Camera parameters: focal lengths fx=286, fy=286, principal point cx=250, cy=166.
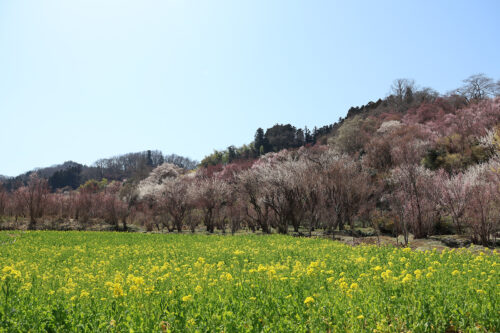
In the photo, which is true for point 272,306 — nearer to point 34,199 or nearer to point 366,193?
point 366,193

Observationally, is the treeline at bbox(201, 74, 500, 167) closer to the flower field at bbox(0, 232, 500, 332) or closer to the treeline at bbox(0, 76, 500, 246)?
the treeline at bbox(0, 76, 500, 246)

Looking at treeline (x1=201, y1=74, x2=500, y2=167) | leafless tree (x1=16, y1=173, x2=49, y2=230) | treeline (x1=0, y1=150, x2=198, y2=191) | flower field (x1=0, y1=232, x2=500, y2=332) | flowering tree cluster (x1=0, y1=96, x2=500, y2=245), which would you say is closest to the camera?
flower field (x1=0, y1=232, x2=500, y2=332)

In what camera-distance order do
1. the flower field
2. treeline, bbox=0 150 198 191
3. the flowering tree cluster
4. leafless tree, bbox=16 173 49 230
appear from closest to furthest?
the flower field < the flowering tree cluster < leafless tree, bbox=16 173 49 230 < treeline, bbox=0 150 198 191

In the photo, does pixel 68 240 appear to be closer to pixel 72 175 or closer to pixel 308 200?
pixel 308 200

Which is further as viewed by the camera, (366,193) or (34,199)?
(34,199)

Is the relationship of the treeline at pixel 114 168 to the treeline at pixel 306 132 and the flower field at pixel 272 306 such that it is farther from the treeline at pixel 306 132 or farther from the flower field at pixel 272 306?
the flower field at pixel 272 306

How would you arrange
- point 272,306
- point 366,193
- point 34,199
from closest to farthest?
point 272,306 → point 366,193 → point 34,199

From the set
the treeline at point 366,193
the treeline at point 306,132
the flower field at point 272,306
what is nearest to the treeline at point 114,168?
the treeline at point 306,132

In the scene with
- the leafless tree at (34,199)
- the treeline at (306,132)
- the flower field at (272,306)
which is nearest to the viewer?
the flower field at (272,306)

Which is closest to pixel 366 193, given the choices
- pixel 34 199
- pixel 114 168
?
pixel 34 199

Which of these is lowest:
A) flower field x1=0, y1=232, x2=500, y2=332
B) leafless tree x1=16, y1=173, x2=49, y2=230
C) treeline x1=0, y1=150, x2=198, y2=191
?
flower field x1=0, y1=232, x2=500, y2=332

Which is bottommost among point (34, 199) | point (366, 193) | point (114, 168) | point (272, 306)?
point (272, 306)

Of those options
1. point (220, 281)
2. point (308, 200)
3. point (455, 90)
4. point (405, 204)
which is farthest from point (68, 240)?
point (455, 90)

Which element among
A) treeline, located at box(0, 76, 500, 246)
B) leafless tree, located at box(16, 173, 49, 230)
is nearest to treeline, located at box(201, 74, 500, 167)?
treeline, located at box(0, 76, 500, 246)
